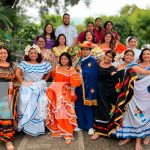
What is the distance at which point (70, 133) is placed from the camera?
569 centimetres

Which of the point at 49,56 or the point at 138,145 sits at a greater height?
the point at 49,56

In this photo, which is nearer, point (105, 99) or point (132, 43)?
point (105, 99)

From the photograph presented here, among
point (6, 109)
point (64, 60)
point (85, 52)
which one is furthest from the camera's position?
point (85, 52)

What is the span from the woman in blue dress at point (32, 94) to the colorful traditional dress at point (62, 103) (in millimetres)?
131

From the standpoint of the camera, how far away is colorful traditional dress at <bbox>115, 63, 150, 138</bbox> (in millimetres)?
5445

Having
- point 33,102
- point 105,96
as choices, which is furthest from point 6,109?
Result: point 105,96

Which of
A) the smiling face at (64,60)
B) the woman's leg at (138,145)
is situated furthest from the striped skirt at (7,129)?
the woman's leg at (138,145)

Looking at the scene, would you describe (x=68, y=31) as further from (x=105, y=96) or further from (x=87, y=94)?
(x=105, y=96)

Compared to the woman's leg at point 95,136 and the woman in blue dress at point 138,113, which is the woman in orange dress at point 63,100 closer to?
the woman's leg at point 95,136

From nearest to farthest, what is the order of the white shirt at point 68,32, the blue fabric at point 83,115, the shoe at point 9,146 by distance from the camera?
1. the shoe at point 9,146
2. the blue fabric at point 83,115
3. the white shirt at point 68,32

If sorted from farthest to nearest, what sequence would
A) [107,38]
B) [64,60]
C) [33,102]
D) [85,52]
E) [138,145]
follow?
[107,38] < [85,52] < [64,60] < [33,102] < [138,145]

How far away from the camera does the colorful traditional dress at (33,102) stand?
568 cm

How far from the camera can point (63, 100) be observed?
5785 mm

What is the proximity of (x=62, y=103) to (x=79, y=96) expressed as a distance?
412 millimetres
